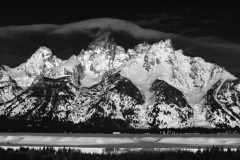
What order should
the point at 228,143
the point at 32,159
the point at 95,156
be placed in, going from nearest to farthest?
the point at 32,159 → the point at 95,156 → the point at 228,143

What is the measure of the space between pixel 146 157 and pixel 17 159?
100 feet

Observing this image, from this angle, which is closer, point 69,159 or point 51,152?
point 69,159

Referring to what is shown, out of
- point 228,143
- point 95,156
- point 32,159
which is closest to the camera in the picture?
point 32,159

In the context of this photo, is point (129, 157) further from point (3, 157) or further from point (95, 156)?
point (3, 157)

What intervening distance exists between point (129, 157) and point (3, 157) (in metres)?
31.1

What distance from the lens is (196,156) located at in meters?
114

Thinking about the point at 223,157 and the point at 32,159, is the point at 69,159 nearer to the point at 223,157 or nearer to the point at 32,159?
the point at 32,159

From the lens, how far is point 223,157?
371 ft

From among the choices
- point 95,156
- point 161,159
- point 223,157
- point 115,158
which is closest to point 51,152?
point 95,156

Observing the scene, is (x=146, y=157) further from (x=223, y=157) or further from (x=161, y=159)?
(x=223, y=157)

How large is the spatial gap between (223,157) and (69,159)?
37.5 meters

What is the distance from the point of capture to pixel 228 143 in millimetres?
189750

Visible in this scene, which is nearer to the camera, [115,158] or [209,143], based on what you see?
[115,158]

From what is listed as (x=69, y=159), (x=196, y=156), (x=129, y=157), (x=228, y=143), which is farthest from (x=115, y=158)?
(x=228, y=143)
